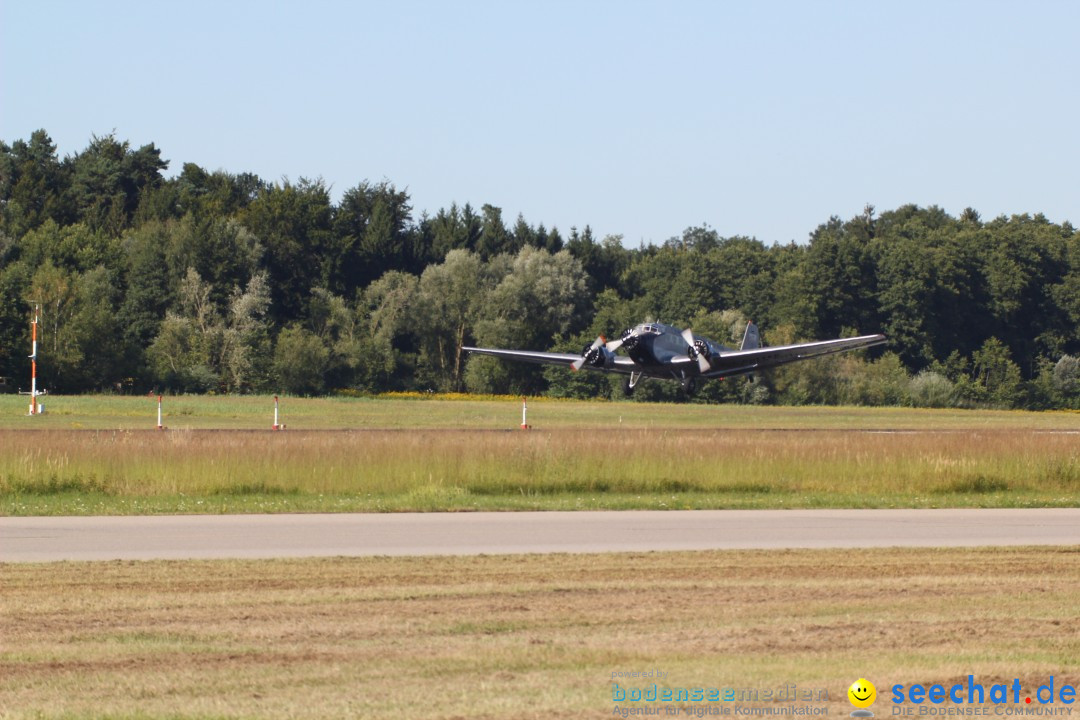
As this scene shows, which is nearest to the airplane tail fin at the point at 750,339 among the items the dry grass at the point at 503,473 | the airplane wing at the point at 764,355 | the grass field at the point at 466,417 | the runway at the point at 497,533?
the grass field at the point at 466,417

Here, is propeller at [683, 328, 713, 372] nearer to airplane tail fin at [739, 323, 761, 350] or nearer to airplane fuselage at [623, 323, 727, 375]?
airplane fuselage at [623, 323, 727, 375]

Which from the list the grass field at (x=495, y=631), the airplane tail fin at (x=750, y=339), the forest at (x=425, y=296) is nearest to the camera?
the grass field at (x=495, y=631)

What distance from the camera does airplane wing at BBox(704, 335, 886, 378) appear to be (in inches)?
1919

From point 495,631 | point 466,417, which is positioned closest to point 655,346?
point 466,417

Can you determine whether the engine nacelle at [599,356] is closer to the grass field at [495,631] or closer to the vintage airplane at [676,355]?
the vintage airplane at [676,355]

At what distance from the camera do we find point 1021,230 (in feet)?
387

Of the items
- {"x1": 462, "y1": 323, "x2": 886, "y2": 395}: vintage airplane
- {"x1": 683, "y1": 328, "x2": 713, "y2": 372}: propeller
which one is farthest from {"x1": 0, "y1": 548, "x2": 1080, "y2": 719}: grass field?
{"x1": 683, "y1": 328, "x2": 713, "y2": 372}: propeller

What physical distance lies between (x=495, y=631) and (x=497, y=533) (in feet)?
21.1

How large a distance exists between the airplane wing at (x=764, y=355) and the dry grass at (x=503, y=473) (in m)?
21.1

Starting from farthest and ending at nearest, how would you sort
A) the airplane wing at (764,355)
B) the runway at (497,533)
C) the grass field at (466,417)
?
the airplane wing at (764,355) → the grass field at (466,417) → the runway at (497,533)

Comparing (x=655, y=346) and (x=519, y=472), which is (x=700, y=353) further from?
(x=519, y=472)

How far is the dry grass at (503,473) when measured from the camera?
21.2 m

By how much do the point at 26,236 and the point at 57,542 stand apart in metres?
90.1

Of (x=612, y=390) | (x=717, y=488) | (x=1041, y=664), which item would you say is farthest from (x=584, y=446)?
(x=612, y=390)
